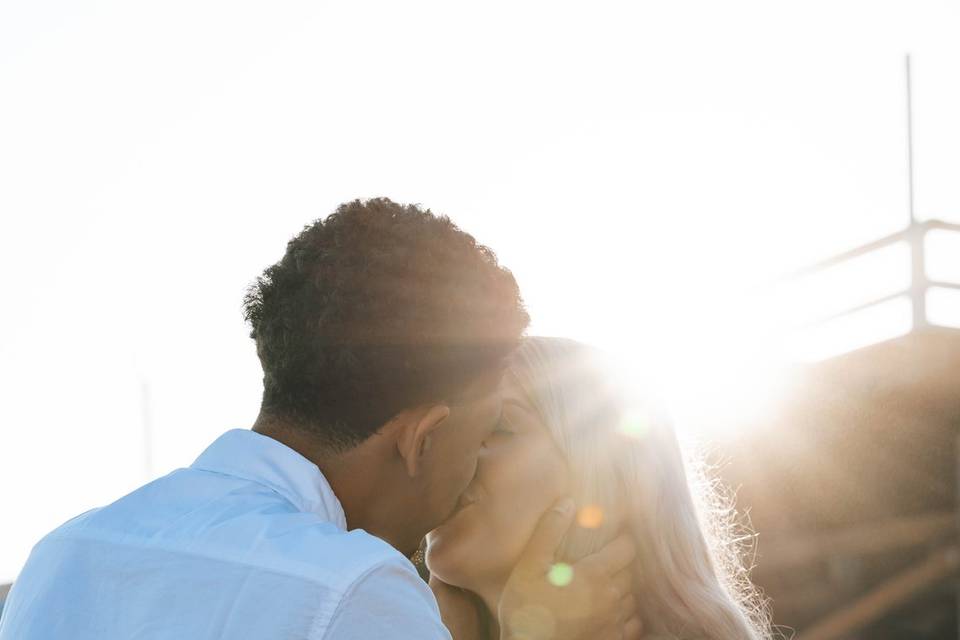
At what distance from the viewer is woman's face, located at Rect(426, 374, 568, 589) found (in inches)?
144

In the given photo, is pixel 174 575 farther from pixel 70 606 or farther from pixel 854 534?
pixel 854 534

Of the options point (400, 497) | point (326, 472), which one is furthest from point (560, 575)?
point (326, 472)

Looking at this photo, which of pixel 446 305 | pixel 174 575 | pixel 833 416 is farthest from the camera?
pixel 833 416

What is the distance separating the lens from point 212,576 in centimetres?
199

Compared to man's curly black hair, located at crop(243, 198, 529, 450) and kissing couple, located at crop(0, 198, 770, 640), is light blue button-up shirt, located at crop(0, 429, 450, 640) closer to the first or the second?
kissing couple, located at crop(0, 198, 770, 640)

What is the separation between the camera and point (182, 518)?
2117mm

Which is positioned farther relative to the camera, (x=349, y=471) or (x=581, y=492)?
(x=581, y=492)

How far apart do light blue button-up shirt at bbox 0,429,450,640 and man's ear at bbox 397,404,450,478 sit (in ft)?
1.28

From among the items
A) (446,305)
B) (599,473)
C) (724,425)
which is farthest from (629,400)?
(724,425)

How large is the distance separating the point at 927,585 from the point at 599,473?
9.74 meters

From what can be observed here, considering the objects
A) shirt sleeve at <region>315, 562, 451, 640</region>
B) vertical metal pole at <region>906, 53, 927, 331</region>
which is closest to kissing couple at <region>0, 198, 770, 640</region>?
shirt sleeve at <region>315, 562, 451, 640</region>

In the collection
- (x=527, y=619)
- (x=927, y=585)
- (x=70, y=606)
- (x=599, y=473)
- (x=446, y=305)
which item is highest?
(x=446, y=305)

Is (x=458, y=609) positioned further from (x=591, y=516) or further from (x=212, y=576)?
(x=212, y=576)

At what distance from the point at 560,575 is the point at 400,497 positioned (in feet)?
3.54
